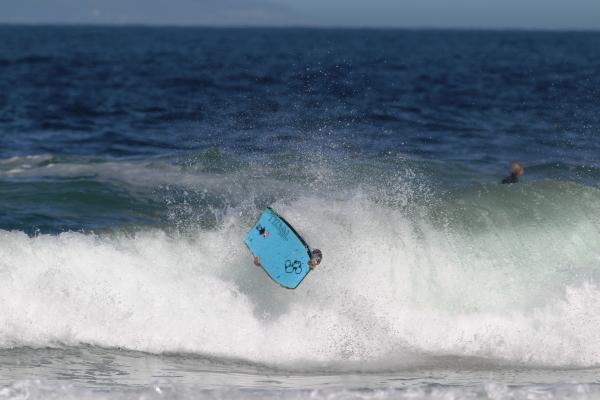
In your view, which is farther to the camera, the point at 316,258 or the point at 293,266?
the point at 293,266

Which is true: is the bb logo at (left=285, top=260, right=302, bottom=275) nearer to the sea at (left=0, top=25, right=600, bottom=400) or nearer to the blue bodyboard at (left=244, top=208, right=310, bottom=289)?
the blue bodyboard at (left=244, top=208, right=310, bottom=289)

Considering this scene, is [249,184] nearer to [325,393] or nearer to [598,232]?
[598,232]

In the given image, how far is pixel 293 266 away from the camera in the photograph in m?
8.77

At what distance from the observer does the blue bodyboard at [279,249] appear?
28.7ft

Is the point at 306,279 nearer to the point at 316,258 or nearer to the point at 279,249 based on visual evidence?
the point at 279,249

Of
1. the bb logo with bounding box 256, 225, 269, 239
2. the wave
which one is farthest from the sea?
the bb logo with bounding box 256, 225, 269, 239

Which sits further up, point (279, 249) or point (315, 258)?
point (279, 249)

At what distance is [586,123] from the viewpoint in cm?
2211

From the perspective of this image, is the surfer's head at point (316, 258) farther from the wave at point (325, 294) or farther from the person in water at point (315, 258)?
the wave at point (325, 294)

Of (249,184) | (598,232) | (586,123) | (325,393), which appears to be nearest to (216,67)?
(586,123)

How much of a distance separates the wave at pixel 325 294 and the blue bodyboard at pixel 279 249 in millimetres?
337

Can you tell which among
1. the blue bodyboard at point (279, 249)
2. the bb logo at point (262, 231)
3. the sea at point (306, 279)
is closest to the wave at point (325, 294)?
the sea at point (306, 279)

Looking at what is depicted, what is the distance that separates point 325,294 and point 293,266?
534mm

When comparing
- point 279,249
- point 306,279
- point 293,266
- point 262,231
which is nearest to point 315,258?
point 293,266
